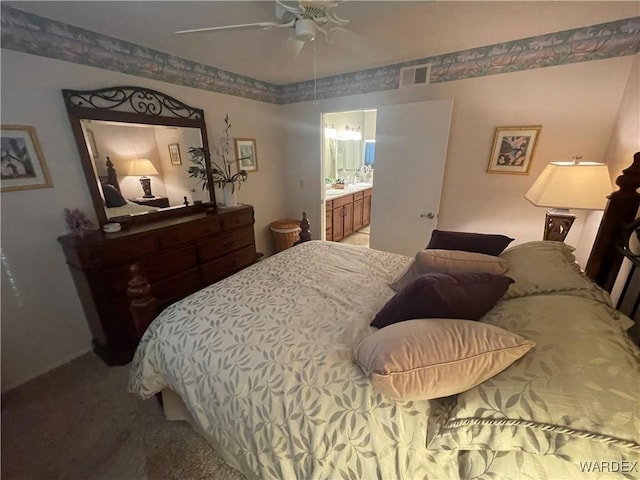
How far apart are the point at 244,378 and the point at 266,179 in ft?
9.85

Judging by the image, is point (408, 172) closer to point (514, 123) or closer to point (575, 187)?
point (514, 123)

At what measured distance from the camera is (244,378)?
98cm

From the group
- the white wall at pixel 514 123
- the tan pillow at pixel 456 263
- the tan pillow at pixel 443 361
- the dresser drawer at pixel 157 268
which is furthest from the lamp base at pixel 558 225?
the dresser drawer at pixel 157 268

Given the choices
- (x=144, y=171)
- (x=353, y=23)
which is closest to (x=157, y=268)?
(x=144, y=171)

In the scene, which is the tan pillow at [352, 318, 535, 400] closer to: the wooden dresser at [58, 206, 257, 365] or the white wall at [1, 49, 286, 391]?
the wooden dresser at [58, 206, 257, 365]

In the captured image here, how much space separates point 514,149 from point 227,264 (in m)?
2.98

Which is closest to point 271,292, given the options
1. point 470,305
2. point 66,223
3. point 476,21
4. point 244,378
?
point 244,378

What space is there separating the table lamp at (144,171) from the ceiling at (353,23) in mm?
932

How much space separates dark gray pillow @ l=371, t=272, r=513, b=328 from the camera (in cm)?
95

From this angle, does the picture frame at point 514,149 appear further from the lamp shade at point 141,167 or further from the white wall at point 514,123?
the lamp shade at point 141,167

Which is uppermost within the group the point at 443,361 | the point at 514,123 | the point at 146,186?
the point at 514,123

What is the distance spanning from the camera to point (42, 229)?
1794mm

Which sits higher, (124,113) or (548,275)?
(124,113)

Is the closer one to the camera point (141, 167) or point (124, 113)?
point (124, 113)
